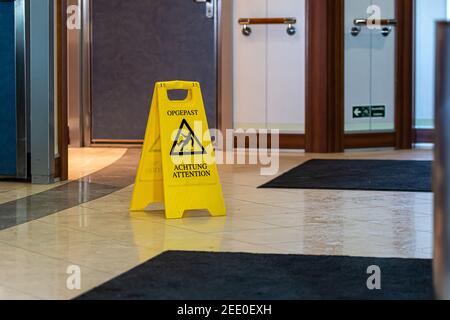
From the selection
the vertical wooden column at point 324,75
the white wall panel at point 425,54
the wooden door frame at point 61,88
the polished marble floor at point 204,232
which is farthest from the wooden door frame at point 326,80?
the wooden door frame at point 61,88

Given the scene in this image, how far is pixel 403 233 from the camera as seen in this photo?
14.3ft

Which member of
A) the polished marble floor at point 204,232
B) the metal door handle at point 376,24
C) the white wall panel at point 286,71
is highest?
the metal door handle at point 376,24

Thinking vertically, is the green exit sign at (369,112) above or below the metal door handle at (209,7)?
below

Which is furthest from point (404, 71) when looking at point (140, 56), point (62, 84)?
point (62, 84)

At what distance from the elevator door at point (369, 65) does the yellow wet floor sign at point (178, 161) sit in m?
3.59

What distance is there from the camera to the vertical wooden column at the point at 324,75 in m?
8.14

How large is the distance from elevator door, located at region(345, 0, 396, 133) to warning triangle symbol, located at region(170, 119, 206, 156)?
144 inches

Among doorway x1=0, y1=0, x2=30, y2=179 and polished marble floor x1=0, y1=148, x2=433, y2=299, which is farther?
Answer: doorway x1=0, y1=0, x2=30, y2=179

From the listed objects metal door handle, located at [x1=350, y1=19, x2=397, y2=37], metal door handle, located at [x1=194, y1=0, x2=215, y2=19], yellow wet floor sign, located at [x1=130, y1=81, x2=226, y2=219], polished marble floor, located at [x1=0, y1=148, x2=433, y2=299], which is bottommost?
polished marble floor, located at [x1=0, y1=148, x2=433, y2=299]

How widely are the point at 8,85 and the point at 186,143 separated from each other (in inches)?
72.2

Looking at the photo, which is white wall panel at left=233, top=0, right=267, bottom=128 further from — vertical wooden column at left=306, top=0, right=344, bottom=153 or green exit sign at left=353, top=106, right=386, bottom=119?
green exit sign at left=353, top=106, right=386, bottom=119

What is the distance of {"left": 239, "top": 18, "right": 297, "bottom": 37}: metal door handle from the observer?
816cm

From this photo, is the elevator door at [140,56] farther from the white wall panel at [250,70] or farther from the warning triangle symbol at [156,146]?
the warning triangle symbol at [156,146]

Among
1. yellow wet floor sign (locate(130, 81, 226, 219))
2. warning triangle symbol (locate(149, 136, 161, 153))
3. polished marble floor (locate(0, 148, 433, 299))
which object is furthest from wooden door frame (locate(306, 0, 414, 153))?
warning triangle symbol (locate(149, 136, 161, 153))
